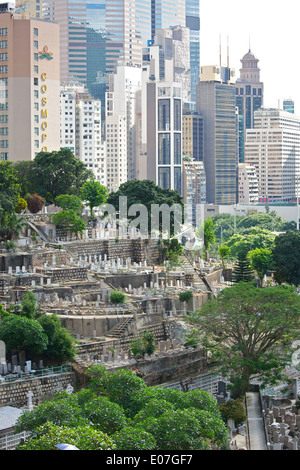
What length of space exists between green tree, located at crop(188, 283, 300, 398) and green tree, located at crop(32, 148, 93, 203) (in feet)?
85.3

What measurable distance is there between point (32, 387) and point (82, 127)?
98938mm

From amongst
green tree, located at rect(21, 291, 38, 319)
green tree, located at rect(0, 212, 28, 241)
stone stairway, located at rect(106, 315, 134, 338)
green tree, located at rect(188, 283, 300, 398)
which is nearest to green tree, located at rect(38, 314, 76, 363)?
green tree, located at rect(21, 291, 38, 319)

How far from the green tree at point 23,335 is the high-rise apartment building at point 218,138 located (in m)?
139

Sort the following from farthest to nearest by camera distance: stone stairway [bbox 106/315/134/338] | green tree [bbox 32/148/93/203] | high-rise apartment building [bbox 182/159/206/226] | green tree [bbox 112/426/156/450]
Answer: high-rise apartment building [bbox 182/159/206/226] < green tree [bbox 32/148/93/203] < stone stairway [bbox 106/315/134/338] < green tree [bbox 112/426/156/450]

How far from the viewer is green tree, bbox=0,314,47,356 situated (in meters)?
40.3

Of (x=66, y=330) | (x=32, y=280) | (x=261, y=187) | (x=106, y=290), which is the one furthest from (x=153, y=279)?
(x=261, y=187)

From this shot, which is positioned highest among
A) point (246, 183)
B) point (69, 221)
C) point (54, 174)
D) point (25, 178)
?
point (246, 183)

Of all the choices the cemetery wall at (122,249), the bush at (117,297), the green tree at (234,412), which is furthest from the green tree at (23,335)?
the cemetery wall at (122,249)

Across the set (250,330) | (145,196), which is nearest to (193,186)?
(145,196)

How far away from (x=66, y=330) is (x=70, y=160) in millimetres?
27979

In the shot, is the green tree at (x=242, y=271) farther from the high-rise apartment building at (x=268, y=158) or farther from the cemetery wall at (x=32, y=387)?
the high-rise apartment building at (x=268, y=158)

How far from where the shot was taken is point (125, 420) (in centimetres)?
3070

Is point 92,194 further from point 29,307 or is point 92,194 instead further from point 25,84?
point 29,307

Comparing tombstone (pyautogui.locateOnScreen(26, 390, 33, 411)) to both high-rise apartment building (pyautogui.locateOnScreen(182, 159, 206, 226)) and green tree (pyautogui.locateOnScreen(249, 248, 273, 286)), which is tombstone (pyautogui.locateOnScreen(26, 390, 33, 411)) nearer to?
green tree (pyautogui.locateOnScreen(249, 248, 273, 286))
